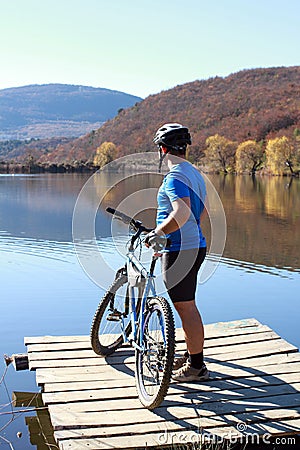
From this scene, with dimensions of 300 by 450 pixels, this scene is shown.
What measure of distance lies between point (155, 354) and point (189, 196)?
0.91 m

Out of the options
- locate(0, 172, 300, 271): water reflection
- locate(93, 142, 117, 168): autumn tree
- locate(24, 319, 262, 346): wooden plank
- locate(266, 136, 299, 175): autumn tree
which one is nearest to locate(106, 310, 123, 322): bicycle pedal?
locate(24, 319, 262, 346): wooden plank

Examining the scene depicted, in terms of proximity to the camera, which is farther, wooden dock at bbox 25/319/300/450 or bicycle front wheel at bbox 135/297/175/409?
bicycle front wheel at bbox 135/297/175/409

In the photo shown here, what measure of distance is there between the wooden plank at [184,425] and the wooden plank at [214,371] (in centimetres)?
56

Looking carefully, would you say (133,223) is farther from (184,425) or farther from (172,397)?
(184,425)

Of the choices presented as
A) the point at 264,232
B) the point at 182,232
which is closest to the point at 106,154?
the point at 264,232

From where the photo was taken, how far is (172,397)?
148 inches

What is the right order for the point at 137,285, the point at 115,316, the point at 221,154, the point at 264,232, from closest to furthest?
the point at 137,285, the point at 115,316, the point at 264,232, the point at 221,154

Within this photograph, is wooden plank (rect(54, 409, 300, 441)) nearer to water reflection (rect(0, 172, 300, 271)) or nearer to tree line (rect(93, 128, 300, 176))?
water reflection (rect(0, 172, 300, 271))

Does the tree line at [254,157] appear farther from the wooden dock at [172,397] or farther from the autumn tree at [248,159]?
the wooden dock at [172,397]

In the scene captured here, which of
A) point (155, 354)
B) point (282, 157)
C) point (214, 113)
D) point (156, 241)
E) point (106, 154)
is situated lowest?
point (155, 354)

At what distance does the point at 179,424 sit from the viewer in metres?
3.42

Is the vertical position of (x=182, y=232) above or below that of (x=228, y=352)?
above

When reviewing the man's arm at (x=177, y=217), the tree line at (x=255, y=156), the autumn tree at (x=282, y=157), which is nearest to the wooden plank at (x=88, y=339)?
the man's arm at (x=177, y=217)

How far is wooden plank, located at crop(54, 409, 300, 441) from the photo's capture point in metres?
3.32
